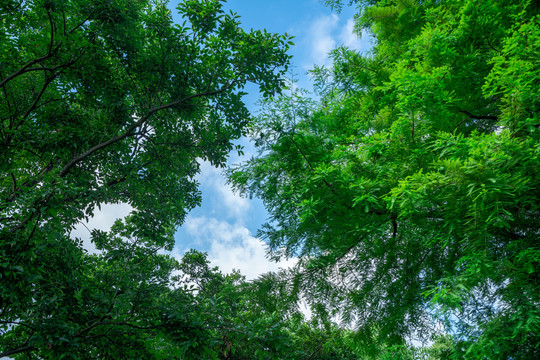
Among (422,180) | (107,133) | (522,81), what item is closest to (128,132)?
(107,133)

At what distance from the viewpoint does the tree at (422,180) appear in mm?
3271

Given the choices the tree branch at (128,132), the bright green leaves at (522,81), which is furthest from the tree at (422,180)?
the tree branch at (128,132)

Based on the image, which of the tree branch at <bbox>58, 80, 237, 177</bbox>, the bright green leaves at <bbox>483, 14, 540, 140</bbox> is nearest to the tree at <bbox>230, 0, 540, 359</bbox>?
the bright green leaves at <bbox>483, 14, 540, 140</bbox>

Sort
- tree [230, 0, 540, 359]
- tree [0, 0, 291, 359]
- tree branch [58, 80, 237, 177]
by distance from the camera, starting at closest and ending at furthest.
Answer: tree [230, 0, 540, 359], tree [0, 0, 291, 359], tree branch [58, 80, 237, 177]

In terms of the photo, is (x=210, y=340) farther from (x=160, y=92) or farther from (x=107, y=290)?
(x=160, y=92)

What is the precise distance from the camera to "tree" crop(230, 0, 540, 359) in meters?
3.27

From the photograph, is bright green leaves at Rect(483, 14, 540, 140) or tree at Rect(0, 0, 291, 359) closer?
bright green leaves at Rect(483, 14, 540, 140)

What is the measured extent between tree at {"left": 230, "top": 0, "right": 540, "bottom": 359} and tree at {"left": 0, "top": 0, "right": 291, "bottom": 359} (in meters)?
1.33

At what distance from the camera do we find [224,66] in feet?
18.8

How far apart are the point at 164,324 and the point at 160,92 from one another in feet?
14.4

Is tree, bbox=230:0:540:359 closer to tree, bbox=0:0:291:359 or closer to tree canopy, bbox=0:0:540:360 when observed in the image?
tree canopy, bbox=0:0:540:360

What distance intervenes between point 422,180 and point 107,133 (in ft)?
18.0

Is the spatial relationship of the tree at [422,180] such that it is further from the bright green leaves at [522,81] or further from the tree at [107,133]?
the tree at [107,133]

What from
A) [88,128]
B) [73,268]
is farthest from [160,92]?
[73,268]
